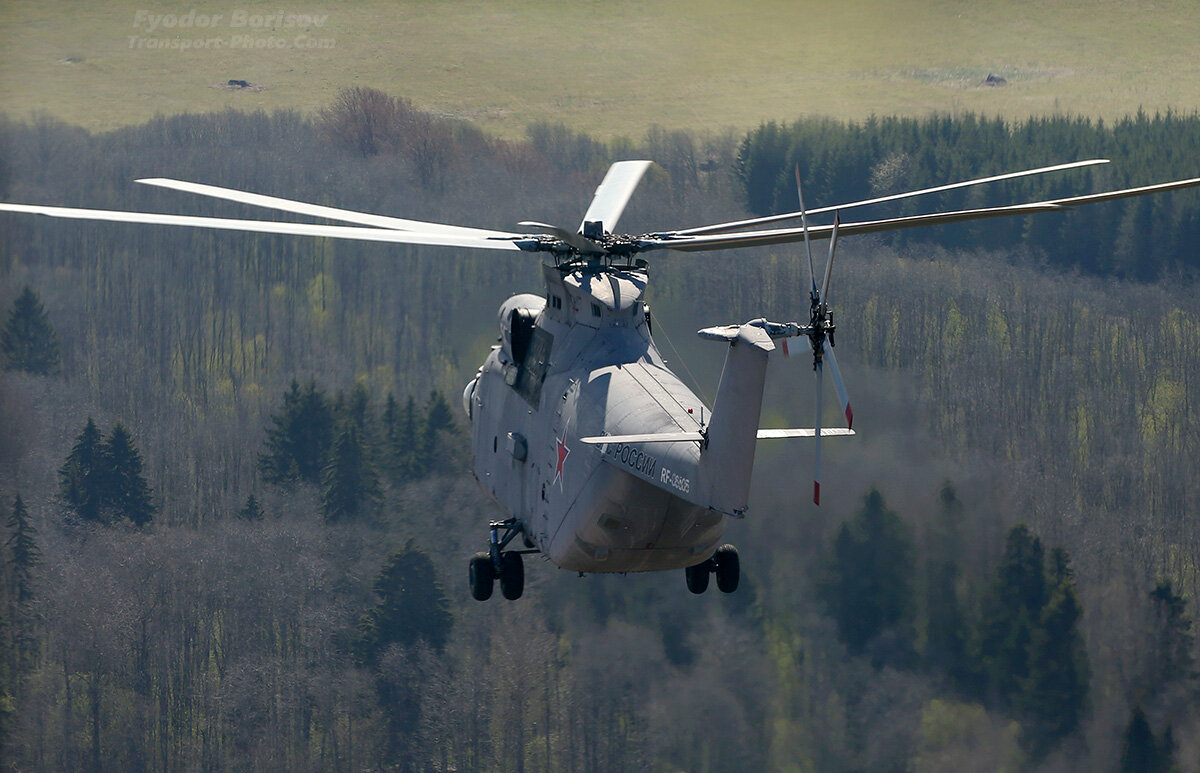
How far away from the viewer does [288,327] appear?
142m

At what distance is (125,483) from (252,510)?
43.5 ft

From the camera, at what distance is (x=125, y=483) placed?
14075 cm

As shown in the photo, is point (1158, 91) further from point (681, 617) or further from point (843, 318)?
point (681, 617)

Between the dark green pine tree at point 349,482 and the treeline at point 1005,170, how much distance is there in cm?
4334

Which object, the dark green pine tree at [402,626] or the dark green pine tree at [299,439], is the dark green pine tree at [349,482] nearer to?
the dark green pine tree at [299,439]

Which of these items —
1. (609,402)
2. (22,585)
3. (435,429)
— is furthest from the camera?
(22,585)

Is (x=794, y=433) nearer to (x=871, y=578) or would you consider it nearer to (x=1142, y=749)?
(x=871, y=578)

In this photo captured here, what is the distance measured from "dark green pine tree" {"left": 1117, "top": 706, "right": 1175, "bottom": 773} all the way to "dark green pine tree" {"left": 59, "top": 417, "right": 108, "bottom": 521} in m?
94.5

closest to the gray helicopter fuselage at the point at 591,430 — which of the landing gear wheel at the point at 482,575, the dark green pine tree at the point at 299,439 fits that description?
the landing gear wheel at the point at 482,575

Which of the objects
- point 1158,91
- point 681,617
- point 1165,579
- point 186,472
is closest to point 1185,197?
point 1158,91

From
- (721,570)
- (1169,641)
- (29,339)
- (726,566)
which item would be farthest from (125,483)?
(726,566)

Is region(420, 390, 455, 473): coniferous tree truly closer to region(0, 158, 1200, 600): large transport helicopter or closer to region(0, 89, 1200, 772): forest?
region(0, 89, 1200, 772): forest

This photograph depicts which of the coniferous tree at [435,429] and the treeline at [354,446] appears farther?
the treeline at [354,446]

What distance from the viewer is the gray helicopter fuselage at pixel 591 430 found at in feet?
102
